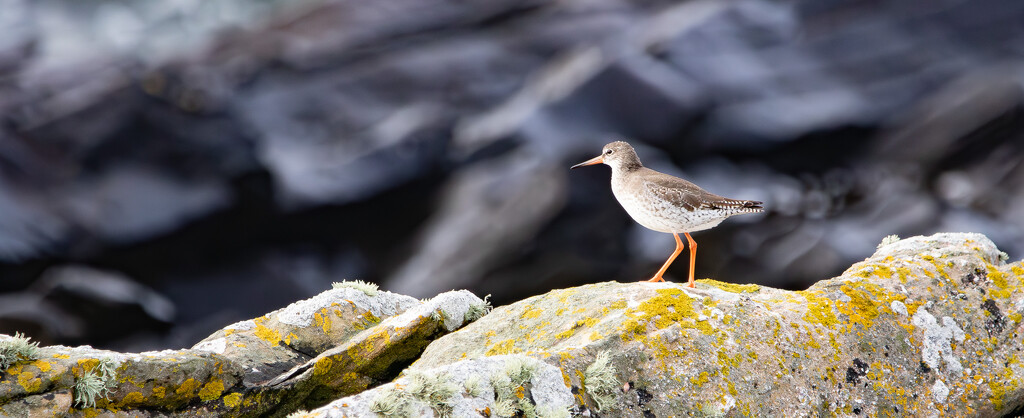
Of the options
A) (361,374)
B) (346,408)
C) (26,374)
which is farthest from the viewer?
(361,374)

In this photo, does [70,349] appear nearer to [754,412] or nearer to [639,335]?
[639,335]

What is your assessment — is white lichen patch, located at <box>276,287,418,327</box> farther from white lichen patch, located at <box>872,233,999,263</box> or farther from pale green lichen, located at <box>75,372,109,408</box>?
white lichen patch, located at <box>872,233,999,263</box>

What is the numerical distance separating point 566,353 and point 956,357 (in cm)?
369

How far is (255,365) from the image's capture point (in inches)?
279

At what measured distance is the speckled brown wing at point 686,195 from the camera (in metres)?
7.50

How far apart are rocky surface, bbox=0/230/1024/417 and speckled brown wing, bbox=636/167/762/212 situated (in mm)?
988

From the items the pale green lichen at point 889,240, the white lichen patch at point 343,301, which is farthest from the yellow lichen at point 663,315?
the white lichen patch at point 343,301

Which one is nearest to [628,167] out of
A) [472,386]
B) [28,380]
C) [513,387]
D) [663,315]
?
[663,315]

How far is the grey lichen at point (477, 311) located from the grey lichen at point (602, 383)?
2902mm

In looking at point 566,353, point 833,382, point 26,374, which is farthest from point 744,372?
point 26,374

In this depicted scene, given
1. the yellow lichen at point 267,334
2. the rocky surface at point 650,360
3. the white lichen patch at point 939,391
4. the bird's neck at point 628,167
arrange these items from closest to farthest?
the rocky surface at point 650,360, the white lichen patch at point 939,391, the yellow lichen at point 267,334, the bird's neck at point 628,167

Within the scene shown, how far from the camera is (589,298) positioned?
659 cm

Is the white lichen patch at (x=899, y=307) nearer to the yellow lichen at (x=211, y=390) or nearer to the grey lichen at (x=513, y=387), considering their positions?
the grey lichen at (x=513, y=387)

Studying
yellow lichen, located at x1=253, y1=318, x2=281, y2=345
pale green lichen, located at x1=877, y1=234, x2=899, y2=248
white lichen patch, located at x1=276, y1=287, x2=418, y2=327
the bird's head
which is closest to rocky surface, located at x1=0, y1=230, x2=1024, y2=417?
yellow lichen, located at x1=253, y1=318, x2=281, y2=345
